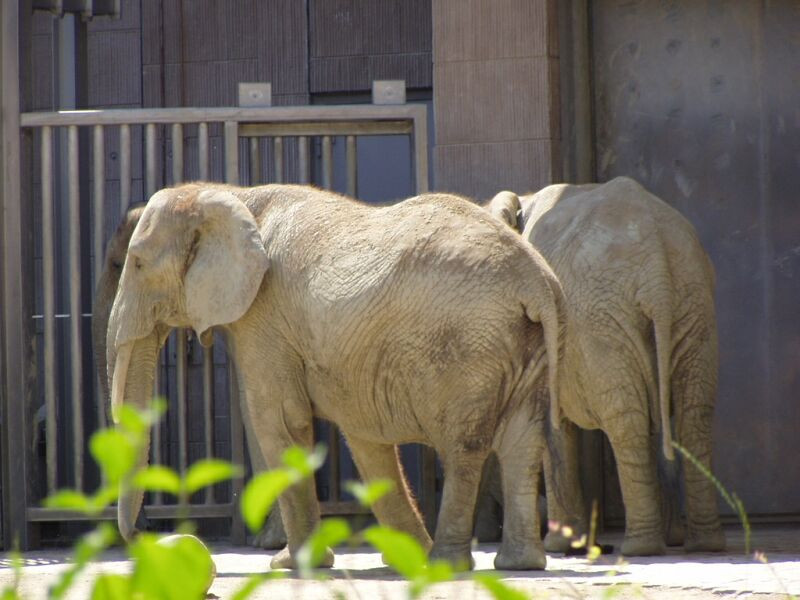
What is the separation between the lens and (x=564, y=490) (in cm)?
770

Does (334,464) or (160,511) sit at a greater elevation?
(334,464)

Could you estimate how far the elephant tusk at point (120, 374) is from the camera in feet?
21.9

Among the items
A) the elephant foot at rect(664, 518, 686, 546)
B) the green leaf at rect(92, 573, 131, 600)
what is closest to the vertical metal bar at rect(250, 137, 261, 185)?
the elephant foot at rect(664, 518, 686, 546)

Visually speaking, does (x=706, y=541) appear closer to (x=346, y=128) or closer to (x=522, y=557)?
(x=522, y=557)

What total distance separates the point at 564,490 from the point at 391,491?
4.84 feet

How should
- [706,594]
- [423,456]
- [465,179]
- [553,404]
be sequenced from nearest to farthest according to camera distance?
[706,594] → [553,404] → [423,456] → [465,179]

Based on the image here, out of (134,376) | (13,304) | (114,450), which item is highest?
(13,304)

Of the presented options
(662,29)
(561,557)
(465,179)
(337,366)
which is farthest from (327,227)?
(662,29)

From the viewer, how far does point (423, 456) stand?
Answer: 7785mm

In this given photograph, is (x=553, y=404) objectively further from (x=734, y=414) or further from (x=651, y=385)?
(x=734, y=414)

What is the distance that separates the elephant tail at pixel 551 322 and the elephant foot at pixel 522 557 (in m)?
0.43

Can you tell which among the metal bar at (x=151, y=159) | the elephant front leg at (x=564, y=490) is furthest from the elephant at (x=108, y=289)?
the elephant front leg at (x=564, y=490)

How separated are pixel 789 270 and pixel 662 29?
55.8 inches

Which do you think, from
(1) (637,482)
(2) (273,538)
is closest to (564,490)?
(1) (637,482)
